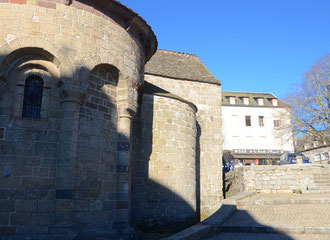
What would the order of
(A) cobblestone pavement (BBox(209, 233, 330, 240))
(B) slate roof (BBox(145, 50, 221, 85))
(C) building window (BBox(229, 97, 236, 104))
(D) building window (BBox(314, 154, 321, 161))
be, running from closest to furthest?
1. (A) cobblestone pavement (BBox(209, 233, 330, 240))
2. (B) slate roof (BBox(145, 50, 221, 85))
3. (D) building window (BBox(314, 154, 321, 161))
4. (C) building window (BBox(229, 97, 236, 104))

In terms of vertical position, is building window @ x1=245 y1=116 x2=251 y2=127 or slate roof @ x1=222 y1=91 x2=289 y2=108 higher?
slate roof @ x1=222 y1=91 x2=289 y2=108

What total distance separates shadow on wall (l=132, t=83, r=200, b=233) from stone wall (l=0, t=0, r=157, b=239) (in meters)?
2.34

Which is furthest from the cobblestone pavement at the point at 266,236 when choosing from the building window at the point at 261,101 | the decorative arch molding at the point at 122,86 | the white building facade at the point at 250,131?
the building window at the point at 261,101

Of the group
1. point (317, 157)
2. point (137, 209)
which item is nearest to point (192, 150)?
point (137, 209)

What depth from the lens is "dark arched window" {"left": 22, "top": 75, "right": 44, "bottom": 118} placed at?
6.41m

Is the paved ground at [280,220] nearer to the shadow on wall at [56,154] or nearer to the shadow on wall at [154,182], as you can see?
the shadow on wall at [154,182]

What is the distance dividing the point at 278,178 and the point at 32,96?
13.0 metres

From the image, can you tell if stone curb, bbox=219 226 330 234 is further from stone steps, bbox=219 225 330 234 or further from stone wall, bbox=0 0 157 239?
stone wall, bbox=0 0 157 239

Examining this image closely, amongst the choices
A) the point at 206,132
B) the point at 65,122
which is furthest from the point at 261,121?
the point at 65,122

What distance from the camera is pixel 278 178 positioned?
604 inches

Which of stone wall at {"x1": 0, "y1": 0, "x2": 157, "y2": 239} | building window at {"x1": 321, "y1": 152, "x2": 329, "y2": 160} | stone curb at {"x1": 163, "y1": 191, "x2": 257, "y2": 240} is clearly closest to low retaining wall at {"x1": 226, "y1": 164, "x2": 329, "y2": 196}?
stone curb at {"x1": 163, "y1": 191, "x2": 257, "y2": 240}

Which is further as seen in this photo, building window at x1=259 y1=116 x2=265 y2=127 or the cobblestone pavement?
building window at x1=259 y1=116 x2=265 y2=127

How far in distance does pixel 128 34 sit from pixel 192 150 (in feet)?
16.8

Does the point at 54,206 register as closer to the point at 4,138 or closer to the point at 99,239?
the point at 99,239
